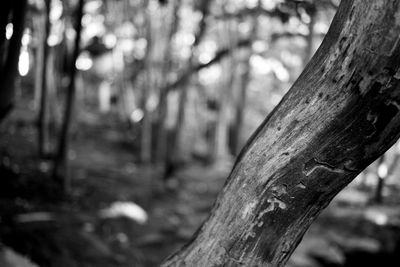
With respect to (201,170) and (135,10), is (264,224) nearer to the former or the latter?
(201,170)

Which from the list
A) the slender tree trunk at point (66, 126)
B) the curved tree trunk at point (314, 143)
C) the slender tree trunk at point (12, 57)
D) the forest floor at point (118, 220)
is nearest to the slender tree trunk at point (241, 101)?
the forest floor at point (118, 220)

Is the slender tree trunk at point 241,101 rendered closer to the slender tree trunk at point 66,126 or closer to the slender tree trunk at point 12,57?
the slender tree trunk at point 66,126

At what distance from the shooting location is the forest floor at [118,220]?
12.6ft

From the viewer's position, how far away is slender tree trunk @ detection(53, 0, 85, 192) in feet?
15.9

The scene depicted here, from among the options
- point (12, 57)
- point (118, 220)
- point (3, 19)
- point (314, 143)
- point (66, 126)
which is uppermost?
point (66, 126)

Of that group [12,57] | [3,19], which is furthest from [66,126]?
[3,19]

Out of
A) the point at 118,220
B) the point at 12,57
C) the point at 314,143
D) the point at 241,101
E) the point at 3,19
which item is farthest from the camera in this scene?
the point at 241,101

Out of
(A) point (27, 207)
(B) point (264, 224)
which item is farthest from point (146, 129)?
(B) point (264, 224)

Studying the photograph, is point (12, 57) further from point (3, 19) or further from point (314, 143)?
point (314, 143)

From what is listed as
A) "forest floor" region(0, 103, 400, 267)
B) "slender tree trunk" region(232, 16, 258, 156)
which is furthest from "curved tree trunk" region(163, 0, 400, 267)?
"slender tree trunk" region(232, 16, 258, 156)

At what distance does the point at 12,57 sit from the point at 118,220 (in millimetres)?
3050

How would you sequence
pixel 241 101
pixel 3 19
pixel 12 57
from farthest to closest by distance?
pixel 241 101
pixel 12 57
pixel 3 19

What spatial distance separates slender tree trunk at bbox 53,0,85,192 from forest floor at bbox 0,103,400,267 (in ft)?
0.64

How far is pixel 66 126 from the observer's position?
5.08 meters
